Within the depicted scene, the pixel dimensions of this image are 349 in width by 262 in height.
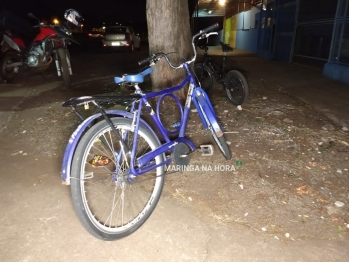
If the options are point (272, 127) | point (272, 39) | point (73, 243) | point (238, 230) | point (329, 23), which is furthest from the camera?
point (272, 39)

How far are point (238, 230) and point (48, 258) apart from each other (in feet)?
5.04

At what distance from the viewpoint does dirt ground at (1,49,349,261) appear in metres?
2.52

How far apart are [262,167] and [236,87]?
236cm

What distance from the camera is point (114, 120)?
215 cm

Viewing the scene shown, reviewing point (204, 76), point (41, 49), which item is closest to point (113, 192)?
point (204, 76)

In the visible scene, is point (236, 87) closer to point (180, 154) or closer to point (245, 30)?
point (180, 154)

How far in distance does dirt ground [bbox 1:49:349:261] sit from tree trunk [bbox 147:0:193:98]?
0.82m

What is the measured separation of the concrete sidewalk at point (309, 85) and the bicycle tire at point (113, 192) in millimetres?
3533

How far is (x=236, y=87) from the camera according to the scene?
5332 mm

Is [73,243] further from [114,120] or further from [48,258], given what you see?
[114,120]

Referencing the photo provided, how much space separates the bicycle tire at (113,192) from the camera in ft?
6.43

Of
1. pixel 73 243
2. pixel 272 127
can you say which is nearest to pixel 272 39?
pixel 272 127

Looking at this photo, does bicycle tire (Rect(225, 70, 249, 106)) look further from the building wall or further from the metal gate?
the building wall

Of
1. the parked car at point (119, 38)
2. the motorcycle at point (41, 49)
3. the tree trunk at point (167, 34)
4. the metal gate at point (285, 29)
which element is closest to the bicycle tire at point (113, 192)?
the tree trunk at point (167, 34)
